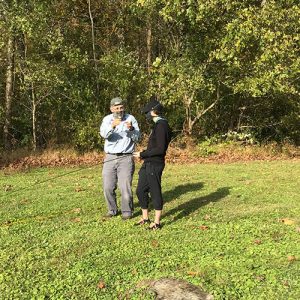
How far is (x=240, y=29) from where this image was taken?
1424 centimetres

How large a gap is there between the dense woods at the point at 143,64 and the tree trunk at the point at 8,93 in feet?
0.13

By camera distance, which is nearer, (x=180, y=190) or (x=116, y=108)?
(x=116, y=108)

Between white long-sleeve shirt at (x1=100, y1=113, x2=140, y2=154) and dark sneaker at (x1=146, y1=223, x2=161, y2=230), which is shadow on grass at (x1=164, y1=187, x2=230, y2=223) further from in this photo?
white long-sleeve shirt at (x1=100, y1=113, x2=140, y2=154)

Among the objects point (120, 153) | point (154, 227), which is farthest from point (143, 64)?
point (154, 227)

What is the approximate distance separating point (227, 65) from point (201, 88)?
1.28 metres

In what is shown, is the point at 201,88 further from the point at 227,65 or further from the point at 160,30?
the point at 160,30

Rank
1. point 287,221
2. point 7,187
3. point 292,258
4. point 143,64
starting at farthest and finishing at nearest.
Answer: point 143,64 → point 7,187 → point 287,221 → point 292,258

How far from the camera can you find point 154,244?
5805mm

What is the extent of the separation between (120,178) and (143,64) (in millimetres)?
10955

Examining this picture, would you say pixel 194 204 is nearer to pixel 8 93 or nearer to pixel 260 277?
pixel 260 277

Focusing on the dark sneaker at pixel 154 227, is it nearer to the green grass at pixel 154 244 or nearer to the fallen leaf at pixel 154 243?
the green grass at pixel 154 244

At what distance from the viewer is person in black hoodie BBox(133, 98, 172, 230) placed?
6.22m

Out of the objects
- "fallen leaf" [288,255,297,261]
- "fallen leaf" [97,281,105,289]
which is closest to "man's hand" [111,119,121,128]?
"fallen leaf" [97,281,105,289]

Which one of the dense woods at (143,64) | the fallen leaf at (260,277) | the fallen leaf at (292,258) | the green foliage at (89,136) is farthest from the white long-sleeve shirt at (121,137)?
the green foliage at (89,136)
